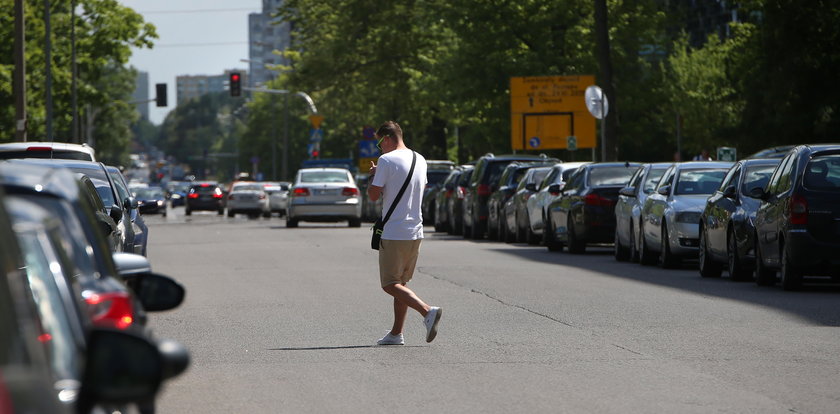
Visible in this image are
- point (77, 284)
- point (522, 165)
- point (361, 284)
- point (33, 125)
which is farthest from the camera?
point (33, 125)

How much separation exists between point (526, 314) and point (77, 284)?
10723mm

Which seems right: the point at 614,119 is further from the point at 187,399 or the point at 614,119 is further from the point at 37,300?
the point at 37,300

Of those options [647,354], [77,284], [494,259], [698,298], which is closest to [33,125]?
[494,259]

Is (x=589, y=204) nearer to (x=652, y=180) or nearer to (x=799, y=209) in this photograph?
(x=652, y=180)

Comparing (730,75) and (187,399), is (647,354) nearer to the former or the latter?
(187,399)

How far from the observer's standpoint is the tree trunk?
128ft

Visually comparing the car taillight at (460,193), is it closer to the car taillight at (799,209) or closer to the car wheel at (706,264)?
the car wheel at (706,264)

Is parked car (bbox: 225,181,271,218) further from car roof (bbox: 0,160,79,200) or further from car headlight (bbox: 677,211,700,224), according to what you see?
car roof (bbox: 0,160,79,200)

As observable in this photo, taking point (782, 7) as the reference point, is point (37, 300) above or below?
below

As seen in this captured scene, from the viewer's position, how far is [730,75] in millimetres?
46969

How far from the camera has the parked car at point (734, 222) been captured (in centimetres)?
1878

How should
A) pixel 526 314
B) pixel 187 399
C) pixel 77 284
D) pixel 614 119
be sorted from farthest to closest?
pixel 614 119
pixel 526 314
pixel 187 399
pixel 77 284

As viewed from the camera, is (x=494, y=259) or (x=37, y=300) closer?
(x=37, y=300)

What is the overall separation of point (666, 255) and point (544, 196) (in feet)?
25.0
